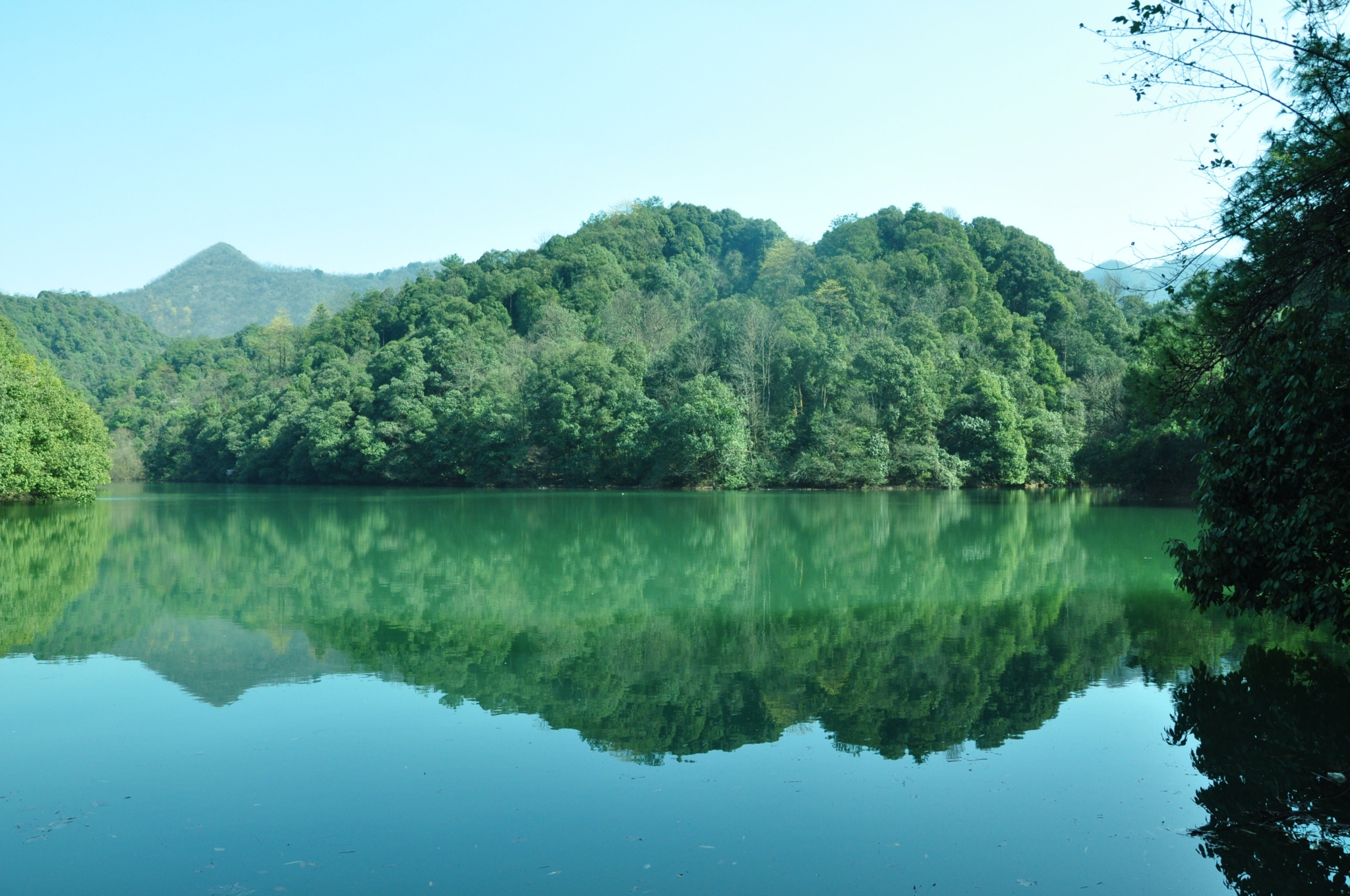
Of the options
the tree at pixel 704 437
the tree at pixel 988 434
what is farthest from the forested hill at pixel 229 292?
the tree at pixel 988 434

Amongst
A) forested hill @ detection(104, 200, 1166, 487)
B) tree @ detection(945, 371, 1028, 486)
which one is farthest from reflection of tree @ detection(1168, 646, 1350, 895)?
tree @ detection(945, 371, 1028, 486)

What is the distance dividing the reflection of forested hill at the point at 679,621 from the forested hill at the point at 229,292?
12389cm

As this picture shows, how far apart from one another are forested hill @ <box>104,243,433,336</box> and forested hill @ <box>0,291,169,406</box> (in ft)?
92.2

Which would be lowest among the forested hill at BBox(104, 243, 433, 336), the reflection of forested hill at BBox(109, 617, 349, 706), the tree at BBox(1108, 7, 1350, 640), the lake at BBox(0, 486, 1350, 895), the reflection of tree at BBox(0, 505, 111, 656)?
the reflection of tree at BBox(0, 505, 111, 656)

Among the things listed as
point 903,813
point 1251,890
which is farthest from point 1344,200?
point 903,813

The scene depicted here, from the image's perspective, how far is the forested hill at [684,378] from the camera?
48250mm

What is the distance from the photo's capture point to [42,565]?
55.0 feet

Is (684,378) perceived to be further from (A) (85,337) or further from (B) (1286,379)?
(A) (85,337)

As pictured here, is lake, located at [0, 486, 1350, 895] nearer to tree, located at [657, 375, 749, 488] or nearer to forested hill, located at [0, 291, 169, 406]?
tree, located at [657, 375, 749, 488]

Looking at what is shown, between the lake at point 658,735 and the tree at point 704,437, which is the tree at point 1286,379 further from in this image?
the tree at point 704,437

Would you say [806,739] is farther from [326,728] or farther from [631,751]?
[326,728]

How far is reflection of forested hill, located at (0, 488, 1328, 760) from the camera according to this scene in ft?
25.6

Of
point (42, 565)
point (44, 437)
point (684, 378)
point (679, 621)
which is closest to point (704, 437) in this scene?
point (684, 378)

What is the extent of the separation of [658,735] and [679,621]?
15.7 ft
